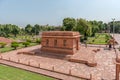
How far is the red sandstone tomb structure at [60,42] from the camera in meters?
20.3

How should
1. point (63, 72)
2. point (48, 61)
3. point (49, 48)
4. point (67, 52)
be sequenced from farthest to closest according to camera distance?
point (49, 48) < point (67, 52) < point (48, 61) < point (63, 72)

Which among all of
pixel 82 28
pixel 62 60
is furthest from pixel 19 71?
pixel 82 28

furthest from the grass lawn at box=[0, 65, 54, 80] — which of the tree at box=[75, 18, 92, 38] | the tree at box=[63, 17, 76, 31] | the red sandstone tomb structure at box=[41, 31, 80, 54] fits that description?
the tree at box=[63, 17, 76, 31]

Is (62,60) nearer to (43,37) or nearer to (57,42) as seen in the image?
(57,42)

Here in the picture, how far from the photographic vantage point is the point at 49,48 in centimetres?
2216

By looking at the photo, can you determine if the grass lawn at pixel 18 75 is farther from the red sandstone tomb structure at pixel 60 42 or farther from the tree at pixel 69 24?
the tree at pixel 69 24

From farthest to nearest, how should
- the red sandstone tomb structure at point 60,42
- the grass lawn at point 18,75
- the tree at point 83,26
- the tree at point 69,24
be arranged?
the tree at point 69,24 < the tree at point 83,26 < the red sandstone tomb structure at point 60,42 < the grass lawn at point 18,75

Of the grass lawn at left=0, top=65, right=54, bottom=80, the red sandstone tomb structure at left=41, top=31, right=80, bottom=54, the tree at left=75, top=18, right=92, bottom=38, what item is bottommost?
the grass lawn at left=0, top=65, right=54, bottom=80

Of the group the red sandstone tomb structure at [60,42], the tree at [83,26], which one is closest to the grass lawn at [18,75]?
the red sandstone tomb structure at [60,42]

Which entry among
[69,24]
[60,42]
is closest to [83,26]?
[69,24]

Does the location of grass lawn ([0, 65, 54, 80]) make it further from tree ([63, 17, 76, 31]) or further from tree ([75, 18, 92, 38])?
tree ([63, 17, 76, 31])

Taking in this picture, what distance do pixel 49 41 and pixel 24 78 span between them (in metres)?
10.1

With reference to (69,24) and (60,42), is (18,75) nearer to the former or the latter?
(60,42)

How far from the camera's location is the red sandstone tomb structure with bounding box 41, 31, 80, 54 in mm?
20266
